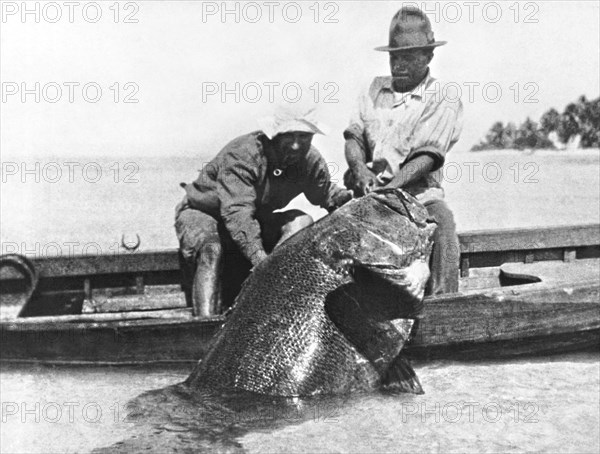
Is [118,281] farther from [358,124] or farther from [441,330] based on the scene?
[441,330]

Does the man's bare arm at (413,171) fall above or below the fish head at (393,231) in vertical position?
above

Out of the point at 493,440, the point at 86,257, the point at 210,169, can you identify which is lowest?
the point at 493,440

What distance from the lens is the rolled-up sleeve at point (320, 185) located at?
22.6ft

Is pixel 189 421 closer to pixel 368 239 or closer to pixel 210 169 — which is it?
pixel 368 239

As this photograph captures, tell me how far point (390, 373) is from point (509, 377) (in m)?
1.02

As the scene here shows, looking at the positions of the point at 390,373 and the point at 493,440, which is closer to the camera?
the point at 493,440

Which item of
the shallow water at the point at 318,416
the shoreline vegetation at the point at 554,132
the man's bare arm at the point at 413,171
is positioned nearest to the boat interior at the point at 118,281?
the shallow water at the point at 318,416

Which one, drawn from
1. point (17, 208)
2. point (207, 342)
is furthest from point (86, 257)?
point (17, 208)

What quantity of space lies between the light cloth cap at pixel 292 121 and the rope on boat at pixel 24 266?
7.71 ft

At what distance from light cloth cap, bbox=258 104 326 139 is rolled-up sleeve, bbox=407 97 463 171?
778 millimetres

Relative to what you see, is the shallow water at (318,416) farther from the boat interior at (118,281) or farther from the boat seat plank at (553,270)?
the boat seat plank at (553,270)

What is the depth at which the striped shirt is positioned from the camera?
263 inches

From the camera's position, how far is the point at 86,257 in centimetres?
742

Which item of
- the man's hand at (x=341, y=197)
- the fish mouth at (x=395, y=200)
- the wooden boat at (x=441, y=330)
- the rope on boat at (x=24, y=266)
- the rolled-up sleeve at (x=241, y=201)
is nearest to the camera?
the fish mouth at (x=395, y=200)
